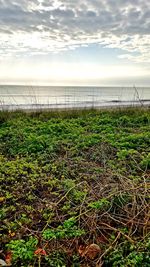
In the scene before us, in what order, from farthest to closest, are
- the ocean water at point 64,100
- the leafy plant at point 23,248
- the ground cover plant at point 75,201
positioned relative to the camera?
the ocean water at point 64,100
the ground cover plant at point 75,201
the leafy plant at point 23,248

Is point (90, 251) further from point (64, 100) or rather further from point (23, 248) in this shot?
point (64, 100)

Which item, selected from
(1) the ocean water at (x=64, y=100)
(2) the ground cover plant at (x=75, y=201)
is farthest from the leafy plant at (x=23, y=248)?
(1) the ocean water at (x=64, y=100)

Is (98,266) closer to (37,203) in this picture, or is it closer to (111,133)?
(37,203)

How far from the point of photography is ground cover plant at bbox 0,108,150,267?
2.82 meters

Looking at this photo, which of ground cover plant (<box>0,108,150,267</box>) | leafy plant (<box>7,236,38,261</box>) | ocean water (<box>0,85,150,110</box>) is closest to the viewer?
leafy plant (<box>7,236,38,261</box>)

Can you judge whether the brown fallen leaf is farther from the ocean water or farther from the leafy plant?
the ocean water

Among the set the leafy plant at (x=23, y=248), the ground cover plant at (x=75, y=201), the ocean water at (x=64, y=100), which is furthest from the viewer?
the ocean water at (x=64, y=100)

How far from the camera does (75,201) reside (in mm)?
3809

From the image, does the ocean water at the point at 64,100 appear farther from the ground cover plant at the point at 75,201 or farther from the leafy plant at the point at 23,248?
the leafy plant at the point at 23,248

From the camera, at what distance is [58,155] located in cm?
576

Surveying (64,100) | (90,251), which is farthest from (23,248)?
(64,100)

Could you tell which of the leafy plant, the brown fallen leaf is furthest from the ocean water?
the leafy plant

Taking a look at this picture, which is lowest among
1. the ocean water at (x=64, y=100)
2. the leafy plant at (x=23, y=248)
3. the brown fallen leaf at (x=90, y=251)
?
the brown fallen leaf at (x=90, y=251)

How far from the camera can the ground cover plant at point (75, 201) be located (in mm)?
2816
